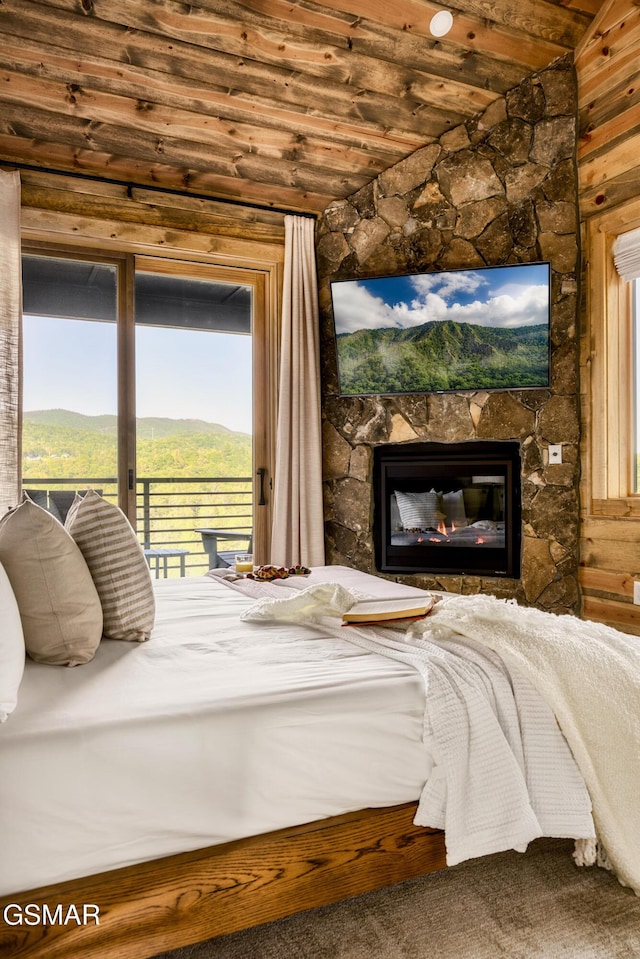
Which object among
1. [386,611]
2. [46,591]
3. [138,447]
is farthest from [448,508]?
[46,591]

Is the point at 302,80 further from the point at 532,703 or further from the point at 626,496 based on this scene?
the point at 532,703

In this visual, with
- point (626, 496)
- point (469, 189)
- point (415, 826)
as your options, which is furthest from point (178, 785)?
point (469, 189)

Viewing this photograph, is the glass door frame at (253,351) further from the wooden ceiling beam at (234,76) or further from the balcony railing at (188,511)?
the wooden ceiling beam at (234,76)

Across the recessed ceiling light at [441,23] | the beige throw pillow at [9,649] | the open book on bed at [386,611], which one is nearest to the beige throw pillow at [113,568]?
the beige throw pillow at [9,649]

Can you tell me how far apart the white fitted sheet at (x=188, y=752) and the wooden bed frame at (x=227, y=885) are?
0.09ft

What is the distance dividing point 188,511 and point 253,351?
115cm

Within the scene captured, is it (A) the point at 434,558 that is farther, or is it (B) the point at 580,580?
(A) the point at 434,558

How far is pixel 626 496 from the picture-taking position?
3.30 metres

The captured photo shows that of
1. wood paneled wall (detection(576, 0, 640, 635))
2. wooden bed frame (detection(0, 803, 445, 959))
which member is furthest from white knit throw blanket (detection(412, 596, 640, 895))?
wood paneled wall (detection(576, 0, 640, 635))

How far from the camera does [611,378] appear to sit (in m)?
3.35

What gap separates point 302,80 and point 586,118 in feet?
4.81

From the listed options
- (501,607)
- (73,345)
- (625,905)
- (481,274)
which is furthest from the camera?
(73,345)

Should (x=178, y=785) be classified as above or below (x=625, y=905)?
above

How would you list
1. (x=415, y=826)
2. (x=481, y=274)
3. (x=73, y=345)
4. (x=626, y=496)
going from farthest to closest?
(x=73, y=345) → (x=481, y=274) → (x=626, y=496) → (x=415, y=826)
